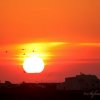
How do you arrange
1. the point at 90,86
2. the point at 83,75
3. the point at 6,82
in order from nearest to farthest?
the point at 90,86
the point at 83,75
the point at 6,82

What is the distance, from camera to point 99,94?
130 feet

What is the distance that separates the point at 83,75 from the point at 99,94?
35.6 feet

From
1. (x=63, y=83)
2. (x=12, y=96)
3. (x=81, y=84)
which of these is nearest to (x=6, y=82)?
(x=63, y=83)

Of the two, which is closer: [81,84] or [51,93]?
[51,93]

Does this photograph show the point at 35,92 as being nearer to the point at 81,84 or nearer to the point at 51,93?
the point at 51,93

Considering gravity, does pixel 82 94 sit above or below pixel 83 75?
below

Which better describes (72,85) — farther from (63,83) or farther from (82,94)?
(82,94)

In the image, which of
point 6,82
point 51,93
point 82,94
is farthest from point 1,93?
point 6,82

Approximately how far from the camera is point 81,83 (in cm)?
4897

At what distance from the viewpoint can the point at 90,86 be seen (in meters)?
46.9

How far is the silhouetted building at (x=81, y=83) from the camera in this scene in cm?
4719

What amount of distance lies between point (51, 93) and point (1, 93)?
5062mm

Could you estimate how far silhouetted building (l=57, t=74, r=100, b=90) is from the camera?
47188 millimetres

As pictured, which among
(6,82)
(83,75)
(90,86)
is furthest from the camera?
(6,82)
